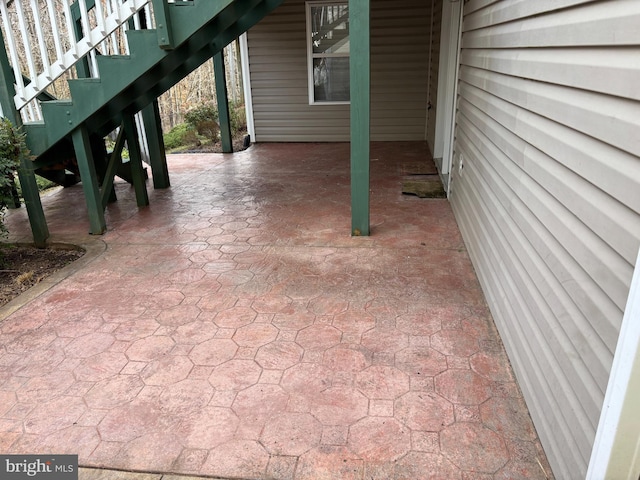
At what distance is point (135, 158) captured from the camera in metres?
4.92

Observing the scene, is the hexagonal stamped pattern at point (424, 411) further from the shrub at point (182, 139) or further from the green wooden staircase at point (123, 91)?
the shrub at point (182, 139)

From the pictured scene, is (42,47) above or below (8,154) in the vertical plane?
above

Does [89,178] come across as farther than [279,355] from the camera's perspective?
Yes

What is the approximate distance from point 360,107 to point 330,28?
17.7ft

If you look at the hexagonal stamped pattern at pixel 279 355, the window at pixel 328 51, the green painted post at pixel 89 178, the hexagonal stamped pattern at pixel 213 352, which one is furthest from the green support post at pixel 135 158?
the window at pixel 328 51

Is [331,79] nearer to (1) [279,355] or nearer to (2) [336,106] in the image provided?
(2) [336,106]

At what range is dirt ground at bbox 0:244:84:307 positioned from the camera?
330 cm

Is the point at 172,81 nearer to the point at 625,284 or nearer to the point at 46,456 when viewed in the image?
the point at 46,456

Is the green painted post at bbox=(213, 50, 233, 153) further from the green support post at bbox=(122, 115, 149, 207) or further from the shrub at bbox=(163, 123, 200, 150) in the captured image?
the green support post at bbox=(122, 115, 149, 207)

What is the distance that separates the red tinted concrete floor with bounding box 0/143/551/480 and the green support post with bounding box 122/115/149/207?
794 mm

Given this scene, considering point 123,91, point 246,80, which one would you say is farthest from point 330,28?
point 123,91

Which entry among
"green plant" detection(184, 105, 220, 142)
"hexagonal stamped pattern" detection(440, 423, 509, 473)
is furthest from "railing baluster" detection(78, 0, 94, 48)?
"green plant" detection(184, 105, 220, 142)

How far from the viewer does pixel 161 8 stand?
347 centimetres
